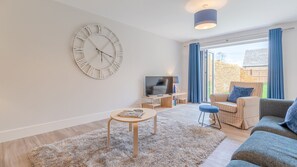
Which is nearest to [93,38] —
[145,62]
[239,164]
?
[145,62]

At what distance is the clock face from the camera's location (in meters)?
3.01

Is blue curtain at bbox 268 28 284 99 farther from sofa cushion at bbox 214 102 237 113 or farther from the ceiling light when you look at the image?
the ceiling light

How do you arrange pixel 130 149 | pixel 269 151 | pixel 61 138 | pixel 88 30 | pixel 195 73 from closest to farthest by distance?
pixel 269 151, pixel 130 149, pixel 61 138, pixel 88 30, pixel 195 73

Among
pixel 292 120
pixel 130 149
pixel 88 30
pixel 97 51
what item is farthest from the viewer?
pixel 97 51

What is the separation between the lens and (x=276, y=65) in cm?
366

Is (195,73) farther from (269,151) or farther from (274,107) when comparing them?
(269,151)

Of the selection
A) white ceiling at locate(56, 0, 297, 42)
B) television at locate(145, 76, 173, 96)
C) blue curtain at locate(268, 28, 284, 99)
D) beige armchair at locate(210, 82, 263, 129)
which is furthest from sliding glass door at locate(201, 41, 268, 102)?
beige armchair at locate(210, 82, 263, 129)

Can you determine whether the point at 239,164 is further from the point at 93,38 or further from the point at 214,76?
the point at 214,76

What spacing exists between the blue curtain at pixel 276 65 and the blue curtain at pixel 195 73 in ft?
6.38

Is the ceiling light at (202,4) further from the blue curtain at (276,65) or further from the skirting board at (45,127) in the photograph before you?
the skirting board at (45,127)

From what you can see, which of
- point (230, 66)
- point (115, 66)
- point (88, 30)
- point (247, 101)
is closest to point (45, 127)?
point (115, 66)

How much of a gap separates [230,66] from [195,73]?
1316 millimetres

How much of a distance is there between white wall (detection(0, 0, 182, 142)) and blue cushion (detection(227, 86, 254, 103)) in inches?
102

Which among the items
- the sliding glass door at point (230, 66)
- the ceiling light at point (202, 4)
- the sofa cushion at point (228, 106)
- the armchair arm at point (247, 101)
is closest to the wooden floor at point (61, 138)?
the sofa cushion at point (228, 106)
